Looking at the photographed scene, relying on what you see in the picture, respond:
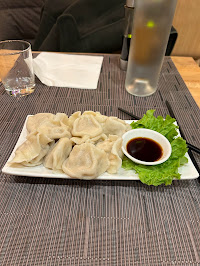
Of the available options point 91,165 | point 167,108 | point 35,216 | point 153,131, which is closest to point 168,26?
point 167,108

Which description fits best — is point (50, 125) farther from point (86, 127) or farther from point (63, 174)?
point (63, 174)

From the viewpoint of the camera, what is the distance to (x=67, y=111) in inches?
52.3

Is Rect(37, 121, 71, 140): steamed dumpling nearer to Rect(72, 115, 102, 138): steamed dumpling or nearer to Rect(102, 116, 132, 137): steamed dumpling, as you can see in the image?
Rect(72, 115, 102, 138): steamed dumpling

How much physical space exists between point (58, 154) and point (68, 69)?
101 cm

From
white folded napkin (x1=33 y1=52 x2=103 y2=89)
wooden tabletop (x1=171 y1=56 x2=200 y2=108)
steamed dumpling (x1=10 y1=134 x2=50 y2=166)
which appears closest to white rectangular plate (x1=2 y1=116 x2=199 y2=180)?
steamed dumpling (x1=10 y1=134 x2=50 y2=166)

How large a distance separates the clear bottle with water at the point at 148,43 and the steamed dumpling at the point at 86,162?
2.37 ft

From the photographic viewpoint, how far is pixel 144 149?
97 cm

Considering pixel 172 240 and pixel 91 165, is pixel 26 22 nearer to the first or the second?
pixel 91 165

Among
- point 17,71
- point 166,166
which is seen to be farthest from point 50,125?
point 17,71

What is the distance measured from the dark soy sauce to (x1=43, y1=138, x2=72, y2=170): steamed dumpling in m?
0.27

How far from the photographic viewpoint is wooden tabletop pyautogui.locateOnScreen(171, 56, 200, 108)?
1536 mm

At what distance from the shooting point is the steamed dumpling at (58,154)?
0.85 metres

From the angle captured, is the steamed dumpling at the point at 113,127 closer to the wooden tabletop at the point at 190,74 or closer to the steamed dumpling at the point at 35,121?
the steamed dumpling at the point at 35,121

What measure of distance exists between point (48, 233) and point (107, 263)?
221 mm
